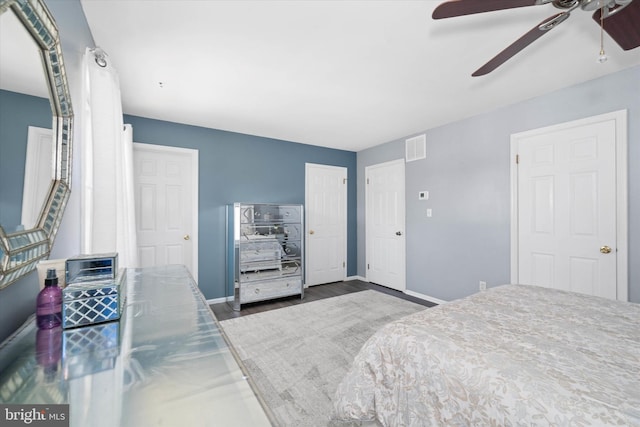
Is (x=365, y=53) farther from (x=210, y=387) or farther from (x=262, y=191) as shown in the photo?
(x=262, y=191)

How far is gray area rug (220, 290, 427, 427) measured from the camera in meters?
1.74

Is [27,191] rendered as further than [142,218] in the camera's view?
No

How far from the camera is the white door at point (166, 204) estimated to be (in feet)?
10.9

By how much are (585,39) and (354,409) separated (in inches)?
109

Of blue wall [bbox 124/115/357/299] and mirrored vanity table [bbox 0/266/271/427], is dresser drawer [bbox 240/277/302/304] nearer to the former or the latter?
blue wall [bbox 124/115/357/299]

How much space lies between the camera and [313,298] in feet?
12.8

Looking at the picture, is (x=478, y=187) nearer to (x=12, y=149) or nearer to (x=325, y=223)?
(x=325, y=223)

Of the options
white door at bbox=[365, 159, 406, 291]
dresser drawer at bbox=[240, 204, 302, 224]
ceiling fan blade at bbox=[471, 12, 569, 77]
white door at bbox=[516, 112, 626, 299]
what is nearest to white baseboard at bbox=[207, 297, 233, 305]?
dresser drawer at bbox=[240, 204, 302, 224]

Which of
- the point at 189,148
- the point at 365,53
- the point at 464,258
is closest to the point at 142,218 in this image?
the point at 189,148

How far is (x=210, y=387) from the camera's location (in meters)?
0.54

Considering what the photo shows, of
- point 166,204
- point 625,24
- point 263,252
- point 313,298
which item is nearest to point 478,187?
point 625,24

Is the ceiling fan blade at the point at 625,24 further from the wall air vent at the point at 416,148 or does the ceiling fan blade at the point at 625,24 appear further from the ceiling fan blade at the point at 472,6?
the wall air vent at the point at 416,148

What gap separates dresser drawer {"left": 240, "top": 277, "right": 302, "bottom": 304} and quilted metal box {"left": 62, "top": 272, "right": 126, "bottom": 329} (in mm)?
2749

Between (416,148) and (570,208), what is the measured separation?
1.92 m
